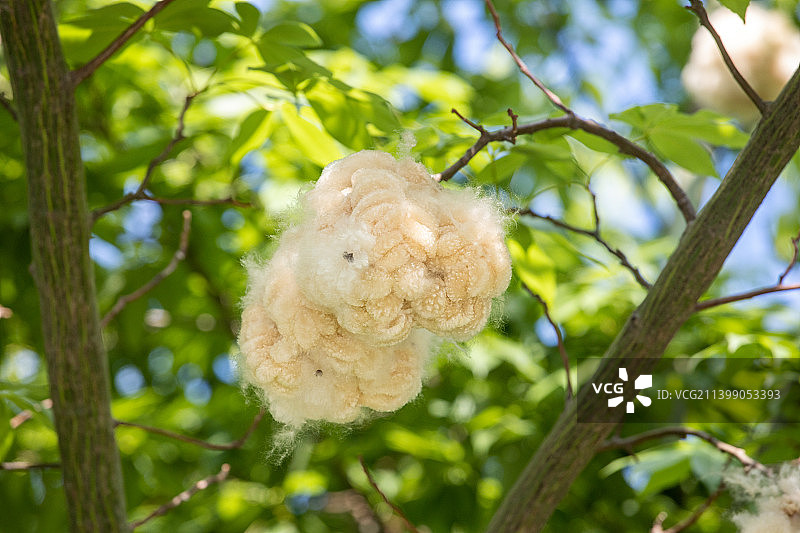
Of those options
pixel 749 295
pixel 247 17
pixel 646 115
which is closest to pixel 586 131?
pixel 646 115

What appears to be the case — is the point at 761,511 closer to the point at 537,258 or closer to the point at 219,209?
the point at 537,258

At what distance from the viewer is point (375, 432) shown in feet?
7.68

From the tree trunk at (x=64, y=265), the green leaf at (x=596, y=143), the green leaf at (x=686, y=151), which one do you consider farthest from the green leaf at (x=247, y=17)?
the green leaf at (x=686, y=151)

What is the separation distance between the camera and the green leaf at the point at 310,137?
1512mm

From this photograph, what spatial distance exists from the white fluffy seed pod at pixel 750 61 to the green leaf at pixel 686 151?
6.02ft

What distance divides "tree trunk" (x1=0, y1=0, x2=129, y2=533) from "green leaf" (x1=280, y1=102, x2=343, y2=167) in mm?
415

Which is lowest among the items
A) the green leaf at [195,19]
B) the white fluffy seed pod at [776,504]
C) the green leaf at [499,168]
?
the green leaf at [195,19]

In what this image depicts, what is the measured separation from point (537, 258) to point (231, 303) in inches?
48.9

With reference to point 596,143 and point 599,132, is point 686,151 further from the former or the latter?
point 599,132

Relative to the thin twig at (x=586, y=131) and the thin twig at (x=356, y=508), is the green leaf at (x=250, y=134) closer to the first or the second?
the thin twig at (x=586, y=131)

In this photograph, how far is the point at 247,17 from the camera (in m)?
1.39

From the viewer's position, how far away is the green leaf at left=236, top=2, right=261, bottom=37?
1379mm

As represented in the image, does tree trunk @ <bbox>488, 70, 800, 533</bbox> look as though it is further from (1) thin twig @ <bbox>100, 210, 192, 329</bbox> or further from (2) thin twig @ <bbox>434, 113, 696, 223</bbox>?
(1) thin twig @ <bbox>100, 210, 192, 329</bbox>

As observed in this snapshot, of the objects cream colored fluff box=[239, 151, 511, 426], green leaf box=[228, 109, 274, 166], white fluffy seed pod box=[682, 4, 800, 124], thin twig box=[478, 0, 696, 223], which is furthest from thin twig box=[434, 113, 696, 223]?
white fluffy seed pod box=[682, 4, 800, 124]
